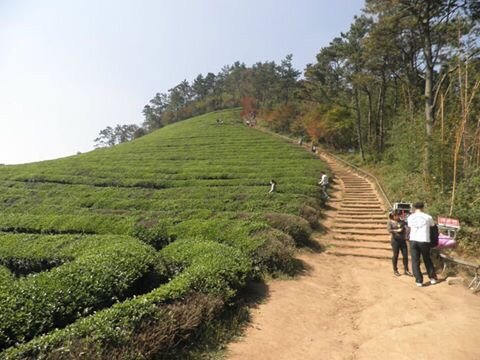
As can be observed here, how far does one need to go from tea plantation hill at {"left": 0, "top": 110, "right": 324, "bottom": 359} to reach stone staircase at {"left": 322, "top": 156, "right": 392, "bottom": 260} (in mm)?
1195

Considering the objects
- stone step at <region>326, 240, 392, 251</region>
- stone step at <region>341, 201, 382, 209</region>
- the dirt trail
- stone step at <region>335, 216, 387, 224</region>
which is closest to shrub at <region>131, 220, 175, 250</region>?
the dirt trail

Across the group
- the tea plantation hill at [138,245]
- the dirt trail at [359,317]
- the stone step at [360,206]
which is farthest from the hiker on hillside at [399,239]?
the stone step at [360,206]

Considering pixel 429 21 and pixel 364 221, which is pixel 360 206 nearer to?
pixel 364 221

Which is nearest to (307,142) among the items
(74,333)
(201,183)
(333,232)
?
(201,183)

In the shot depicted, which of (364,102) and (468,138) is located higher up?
(364,102)

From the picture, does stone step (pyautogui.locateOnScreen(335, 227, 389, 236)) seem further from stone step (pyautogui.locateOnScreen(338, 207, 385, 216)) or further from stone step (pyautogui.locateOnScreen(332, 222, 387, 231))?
stone step (pyautogui.locateOnScreen(338, 207, 385, 216))

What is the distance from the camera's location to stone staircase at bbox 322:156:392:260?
1202 cm

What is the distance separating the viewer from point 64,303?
627cm

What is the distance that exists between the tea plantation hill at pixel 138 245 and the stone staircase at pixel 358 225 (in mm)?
1195

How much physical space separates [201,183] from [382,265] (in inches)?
577

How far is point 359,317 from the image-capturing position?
278 inches

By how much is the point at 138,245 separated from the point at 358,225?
903 cm

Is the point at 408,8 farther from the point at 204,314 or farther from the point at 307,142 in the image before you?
the point at 307,142

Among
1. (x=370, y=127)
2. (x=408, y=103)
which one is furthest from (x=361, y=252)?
(x=370, y=127)
